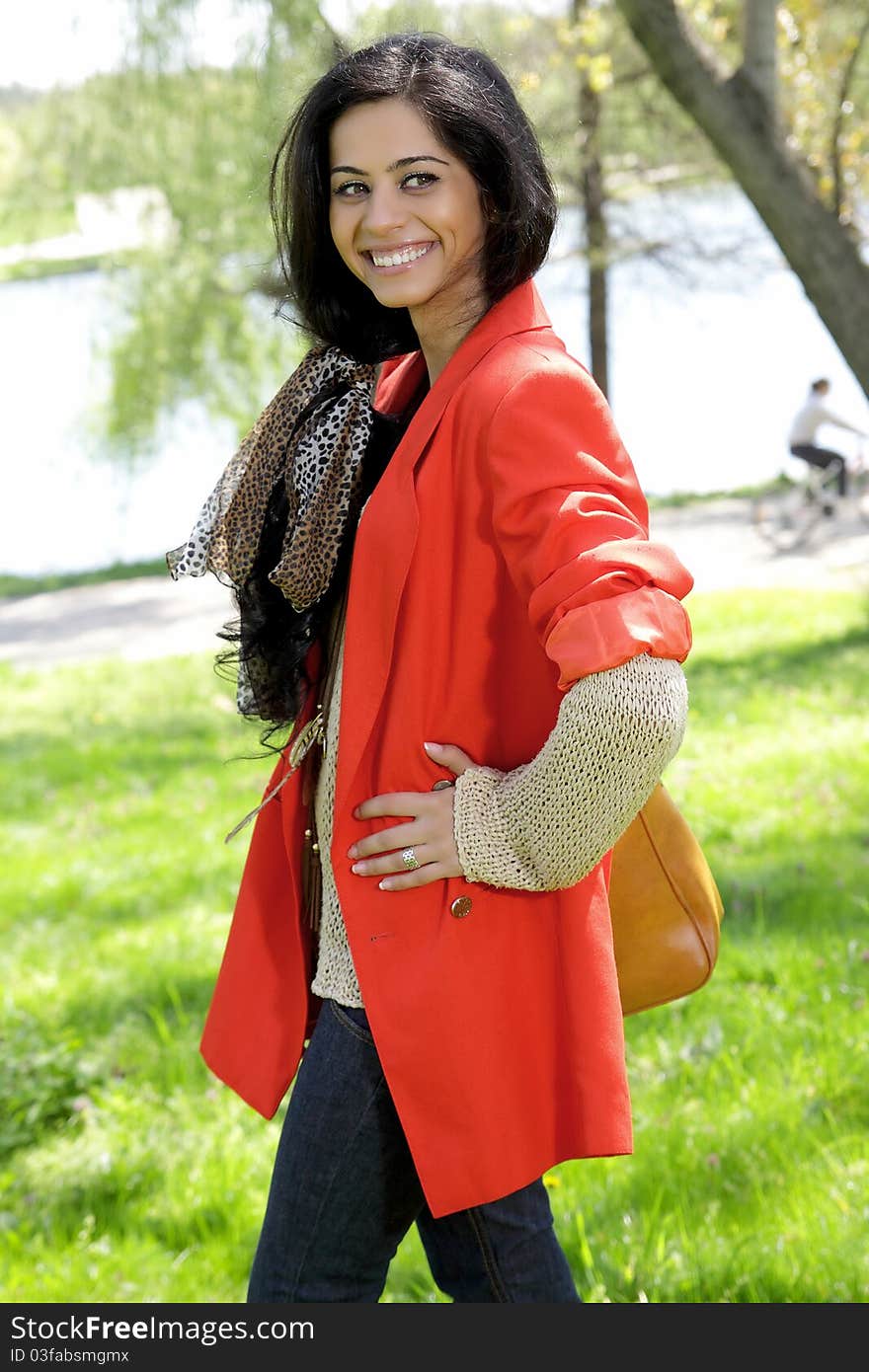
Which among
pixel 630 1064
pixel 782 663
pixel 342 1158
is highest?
pixel 342 1158

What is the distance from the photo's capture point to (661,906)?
1908 mm

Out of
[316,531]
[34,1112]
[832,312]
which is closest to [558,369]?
[316,531]

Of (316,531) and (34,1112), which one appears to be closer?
(316,531)

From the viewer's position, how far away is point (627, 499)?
5.32 feet

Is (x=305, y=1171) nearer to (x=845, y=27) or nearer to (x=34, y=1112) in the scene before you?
(x=34, y=1112)

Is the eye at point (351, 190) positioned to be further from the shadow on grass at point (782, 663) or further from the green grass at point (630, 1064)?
the shadow on grass at point (782, 663)

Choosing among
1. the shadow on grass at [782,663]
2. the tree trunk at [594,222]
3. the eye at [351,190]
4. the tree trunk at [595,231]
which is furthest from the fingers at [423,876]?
the tree trunk at [594,222]

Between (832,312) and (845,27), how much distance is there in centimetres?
552

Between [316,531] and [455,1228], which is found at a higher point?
[316,531]

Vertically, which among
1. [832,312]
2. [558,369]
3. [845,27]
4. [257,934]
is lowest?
[257,934]

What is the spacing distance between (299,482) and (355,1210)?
935mm

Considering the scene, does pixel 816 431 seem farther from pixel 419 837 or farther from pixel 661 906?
pixel 419 837

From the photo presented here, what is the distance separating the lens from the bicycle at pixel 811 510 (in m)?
11.3

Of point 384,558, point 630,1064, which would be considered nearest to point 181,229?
point 630,1064
